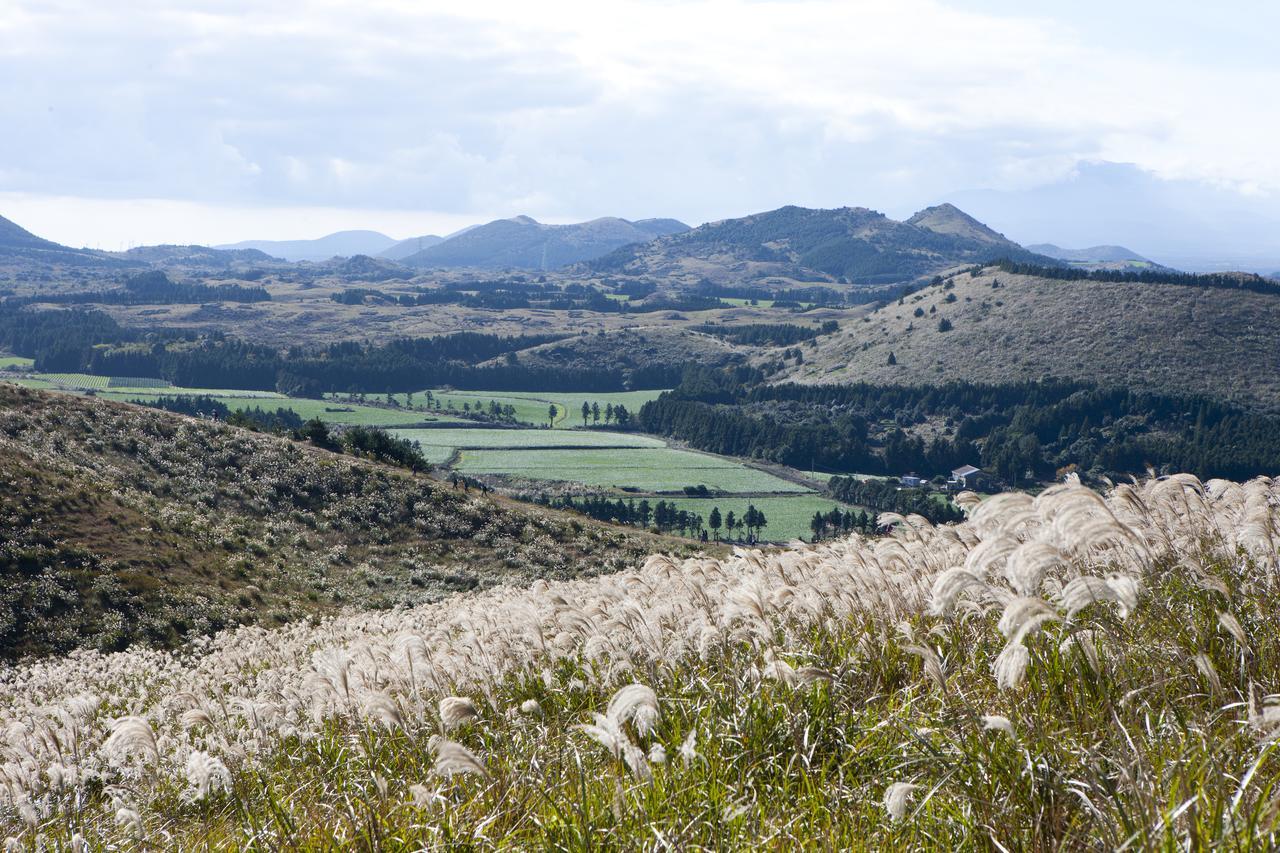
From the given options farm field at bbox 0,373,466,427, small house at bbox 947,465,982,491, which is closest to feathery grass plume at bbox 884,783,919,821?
small house at bbox 947,465,982,491

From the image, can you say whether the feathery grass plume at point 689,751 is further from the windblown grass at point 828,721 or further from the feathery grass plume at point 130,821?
the feathery grass plume at point 130,821

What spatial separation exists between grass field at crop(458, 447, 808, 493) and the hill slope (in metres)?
60.6

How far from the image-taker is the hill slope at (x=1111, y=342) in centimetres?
15312

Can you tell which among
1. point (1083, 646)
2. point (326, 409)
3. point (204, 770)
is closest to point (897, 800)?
point (1083, 646)

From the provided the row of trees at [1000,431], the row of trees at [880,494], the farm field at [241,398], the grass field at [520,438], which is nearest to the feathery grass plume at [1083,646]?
the row of trees at [880,494]

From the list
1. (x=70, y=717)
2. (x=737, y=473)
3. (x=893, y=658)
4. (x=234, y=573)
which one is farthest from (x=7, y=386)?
(x=737, y=473)

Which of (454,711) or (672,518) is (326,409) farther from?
(454,711)

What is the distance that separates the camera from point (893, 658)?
241 inches

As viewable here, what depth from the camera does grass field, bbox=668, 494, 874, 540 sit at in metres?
101

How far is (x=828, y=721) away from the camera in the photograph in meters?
5.53

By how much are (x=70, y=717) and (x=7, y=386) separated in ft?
197

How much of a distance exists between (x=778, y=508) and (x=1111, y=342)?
3680 inches

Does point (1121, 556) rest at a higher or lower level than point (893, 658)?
higher

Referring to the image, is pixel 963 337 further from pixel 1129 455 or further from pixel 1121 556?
pixel 1121 556
